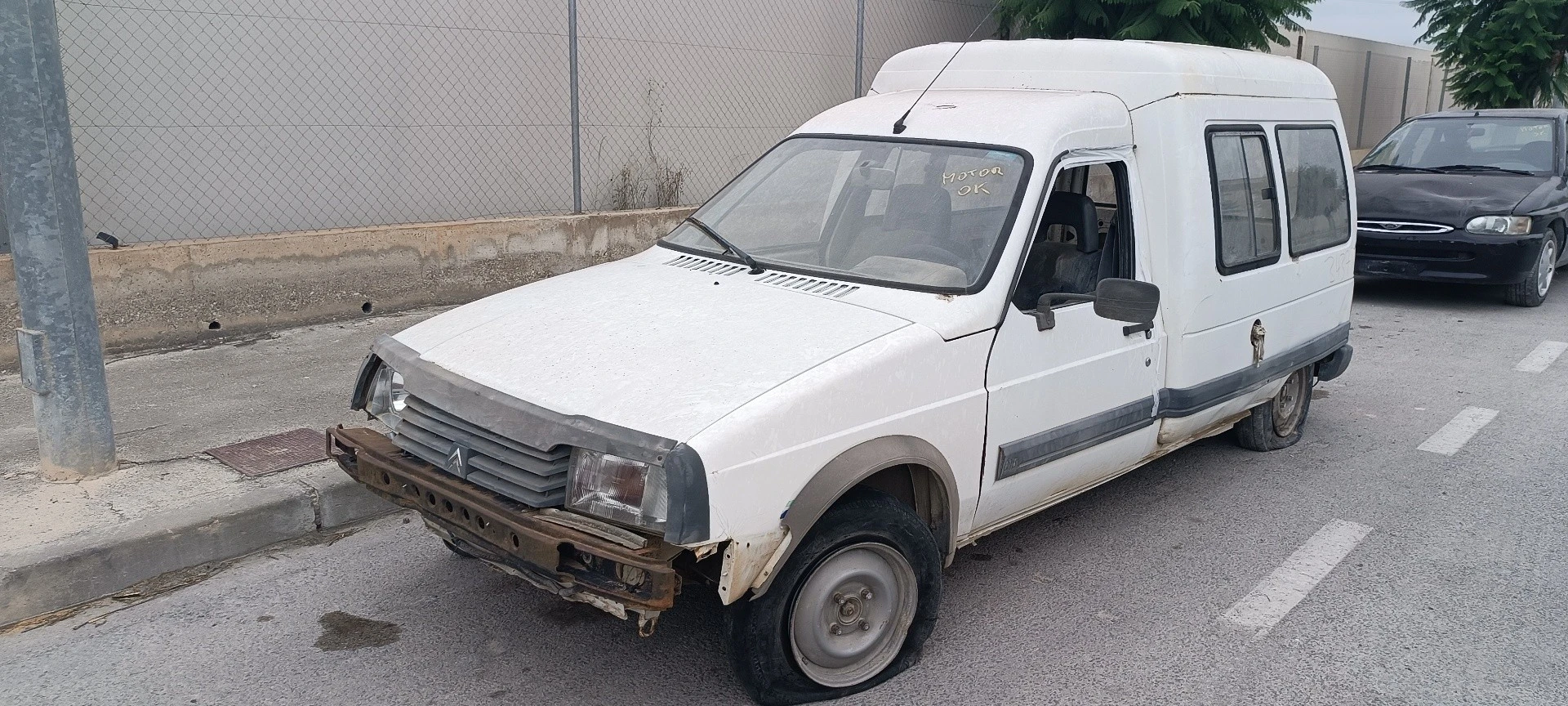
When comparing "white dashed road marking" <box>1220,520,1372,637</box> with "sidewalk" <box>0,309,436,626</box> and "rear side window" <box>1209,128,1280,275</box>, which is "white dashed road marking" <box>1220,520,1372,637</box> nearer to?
"rear side window" <box>1209,128,1280,275</box>

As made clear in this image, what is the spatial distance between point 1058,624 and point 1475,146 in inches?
383

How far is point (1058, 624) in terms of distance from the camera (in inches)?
166

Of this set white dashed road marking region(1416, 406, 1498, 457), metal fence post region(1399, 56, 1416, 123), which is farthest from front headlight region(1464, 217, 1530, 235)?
metal fence post region(1399, 56, 1416, 123)

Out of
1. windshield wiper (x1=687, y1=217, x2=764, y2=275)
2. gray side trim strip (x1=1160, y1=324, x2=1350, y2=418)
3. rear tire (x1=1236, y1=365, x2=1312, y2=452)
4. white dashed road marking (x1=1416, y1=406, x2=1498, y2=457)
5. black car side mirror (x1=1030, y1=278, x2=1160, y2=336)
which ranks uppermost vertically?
windshield wiper (x1=687, y1=217, x2=764, y2=275)

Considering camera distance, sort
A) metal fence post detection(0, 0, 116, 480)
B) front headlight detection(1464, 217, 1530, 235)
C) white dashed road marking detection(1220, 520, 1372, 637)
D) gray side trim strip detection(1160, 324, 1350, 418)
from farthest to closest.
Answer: front headlight detection(1464, 217, 1530, 235) < gray side trim strip detection(1160, 324, 1350, 418) < metal fence post detection(0, 0, 116, 480) < white dashed road marking detection(1220, 520, 1372, 637)

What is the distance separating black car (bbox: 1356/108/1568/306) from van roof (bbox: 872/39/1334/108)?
5.62 m

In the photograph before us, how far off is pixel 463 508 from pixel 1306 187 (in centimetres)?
449

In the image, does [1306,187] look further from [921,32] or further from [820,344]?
[921,32]

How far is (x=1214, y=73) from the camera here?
5.13 m

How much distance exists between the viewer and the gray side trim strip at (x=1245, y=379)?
486cm

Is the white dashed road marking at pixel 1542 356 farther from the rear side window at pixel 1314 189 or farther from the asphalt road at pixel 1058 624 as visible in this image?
the rear side window at pixel 1314 189

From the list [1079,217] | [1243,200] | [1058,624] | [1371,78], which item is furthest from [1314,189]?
[1371,78]

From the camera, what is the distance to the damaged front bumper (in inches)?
122

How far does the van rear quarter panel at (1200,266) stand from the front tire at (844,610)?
1.71 metres
